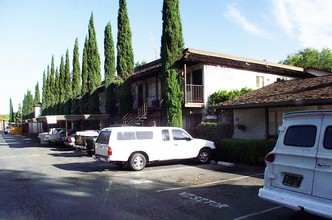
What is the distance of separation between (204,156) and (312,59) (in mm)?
44397

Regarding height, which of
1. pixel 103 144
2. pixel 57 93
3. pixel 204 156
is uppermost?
pixel 57 93

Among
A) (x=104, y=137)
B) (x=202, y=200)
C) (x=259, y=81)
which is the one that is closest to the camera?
(x=202, y=200)

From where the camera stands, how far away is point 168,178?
1061cm

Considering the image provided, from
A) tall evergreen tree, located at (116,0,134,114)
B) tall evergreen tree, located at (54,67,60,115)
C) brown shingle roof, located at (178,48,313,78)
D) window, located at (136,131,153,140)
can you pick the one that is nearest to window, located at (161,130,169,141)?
window, located at (136,131,153,140)

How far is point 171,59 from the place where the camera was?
19.8 metres

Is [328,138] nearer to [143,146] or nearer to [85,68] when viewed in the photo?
[143,146]

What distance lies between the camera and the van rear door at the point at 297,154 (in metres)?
5.08

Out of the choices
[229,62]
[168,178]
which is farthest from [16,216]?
[229,62]

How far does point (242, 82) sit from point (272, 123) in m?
6.43

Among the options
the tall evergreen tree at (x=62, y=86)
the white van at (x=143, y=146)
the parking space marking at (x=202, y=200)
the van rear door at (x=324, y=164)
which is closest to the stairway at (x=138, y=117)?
the white van at (x=143, y=146)

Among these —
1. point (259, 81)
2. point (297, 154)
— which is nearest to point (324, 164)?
point (297, 154)

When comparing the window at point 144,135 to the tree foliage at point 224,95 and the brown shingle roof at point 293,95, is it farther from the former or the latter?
the tree foliage at point 224,95

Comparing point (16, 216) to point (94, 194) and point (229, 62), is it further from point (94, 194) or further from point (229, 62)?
point (229, 62)

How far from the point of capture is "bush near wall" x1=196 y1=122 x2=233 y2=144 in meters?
16.9
